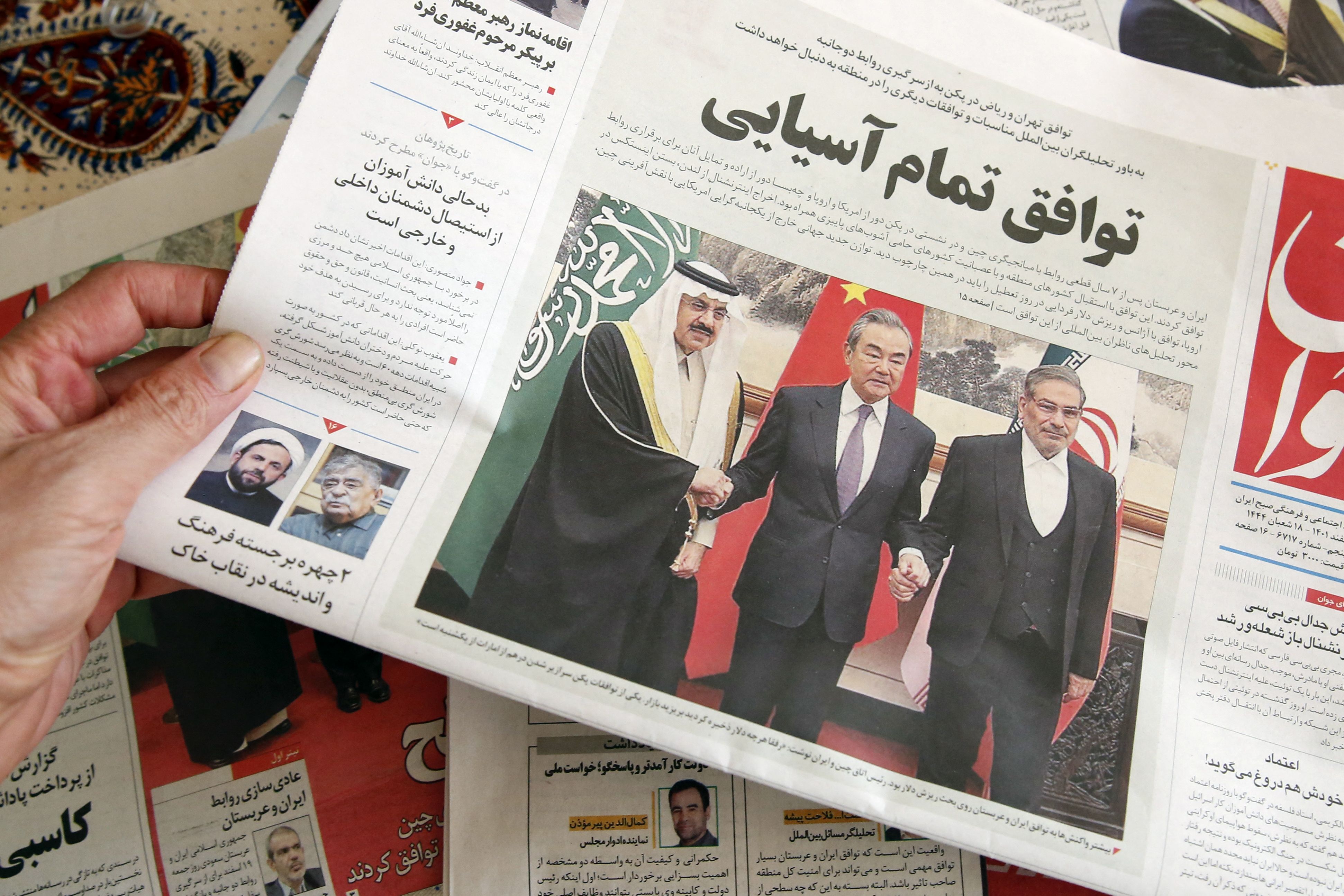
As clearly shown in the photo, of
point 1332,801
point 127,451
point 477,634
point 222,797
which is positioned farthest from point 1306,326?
point 222,797

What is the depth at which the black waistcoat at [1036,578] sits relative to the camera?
0.52 m

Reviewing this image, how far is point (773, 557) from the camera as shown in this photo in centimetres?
52

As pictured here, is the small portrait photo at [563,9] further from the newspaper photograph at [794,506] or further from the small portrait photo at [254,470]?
the small portrait photo at [254,470]

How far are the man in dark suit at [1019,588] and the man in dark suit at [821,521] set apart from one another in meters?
0.03

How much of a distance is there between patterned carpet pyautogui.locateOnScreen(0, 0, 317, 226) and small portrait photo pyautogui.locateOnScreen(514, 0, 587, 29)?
0.38 metres

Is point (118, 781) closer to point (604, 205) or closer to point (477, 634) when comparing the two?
point (477, 634)

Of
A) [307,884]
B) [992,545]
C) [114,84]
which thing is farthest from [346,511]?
[114,84]

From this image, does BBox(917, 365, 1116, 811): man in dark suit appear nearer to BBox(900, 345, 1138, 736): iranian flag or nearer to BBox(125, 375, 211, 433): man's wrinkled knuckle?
BBox(900, 345, 1138, 736): iranian flag

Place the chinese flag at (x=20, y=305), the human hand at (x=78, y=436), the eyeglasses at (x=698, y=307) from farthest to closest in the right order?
the chinese flag at (x=20, y=305) → the eyeglasses at (x=698, y=307) → the human hand at (x=78, y=436)

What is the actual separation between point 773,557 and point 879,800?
0.17 metres

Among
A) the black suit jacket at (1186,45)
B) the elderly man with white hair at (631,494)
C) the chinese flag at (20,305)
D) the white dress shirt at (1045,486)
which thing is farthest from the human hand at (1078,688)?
the chinese flag at (20,305)

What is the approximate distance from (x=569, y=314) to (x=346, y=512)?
0.65 feet

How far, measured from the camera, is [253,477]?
49cm

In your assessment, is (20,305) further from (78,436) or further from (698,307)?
(698,307)
